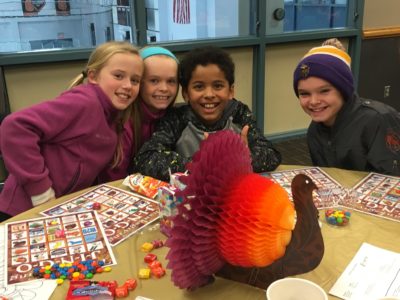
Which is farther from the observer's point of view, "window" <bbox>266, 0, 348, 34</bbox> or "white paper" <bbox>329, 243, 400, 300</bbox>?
"window" <bbox>266, 0, 348, 34</bbox>

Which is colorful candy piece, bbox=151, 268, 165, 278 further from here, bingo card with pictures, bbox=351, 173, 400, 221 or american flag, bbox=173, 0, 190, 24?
american flag, bbox=173, 0, 190, 24

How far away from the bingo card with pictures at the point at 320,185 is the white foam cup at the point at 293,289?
53cm

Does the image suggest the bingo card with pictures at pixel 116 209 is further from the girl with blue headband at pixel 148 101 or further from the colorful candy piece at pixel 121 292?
the girl with blue headband at pixel 148 101

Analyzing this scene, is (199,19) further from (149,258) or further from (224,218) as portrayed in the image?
(224,218)

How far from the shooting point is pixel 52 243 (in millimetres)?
1096

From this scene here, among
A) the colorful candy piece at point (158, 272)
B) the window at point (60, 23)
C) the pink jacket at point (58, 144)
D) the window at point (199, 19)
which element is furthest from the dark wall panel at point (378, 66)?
the colorful candy piece at point (158, 272)

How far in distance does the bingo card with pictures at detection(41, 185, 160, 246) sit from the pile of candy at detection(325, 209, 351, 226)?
497 millimetres

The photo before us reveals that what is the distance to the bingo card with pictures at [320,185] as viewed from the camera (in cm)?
131

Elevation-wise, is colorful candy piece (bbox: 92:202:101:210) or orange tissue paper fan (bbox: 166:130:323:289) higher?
orange tissue paper fan (bbox: 166:130:323:289)

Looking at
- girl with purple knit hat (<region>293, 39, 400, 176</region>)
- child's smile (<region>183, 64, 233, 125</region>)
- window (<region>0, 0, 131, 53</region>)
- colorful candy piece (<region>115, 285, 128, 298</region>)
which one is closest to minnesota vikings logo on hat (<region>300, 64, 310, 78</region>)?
girl with purple knit hat (<region>293, 39, 400, 176</region>)

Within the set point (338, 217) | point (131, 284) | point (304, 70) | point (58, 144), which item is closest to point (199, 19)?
point (304, 70)

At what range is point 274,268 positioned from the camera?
0.90 m

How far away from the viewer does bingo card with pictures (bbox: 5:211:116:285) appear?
101 centimetres

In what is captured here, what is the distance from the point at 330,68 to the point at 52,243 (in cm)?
116
